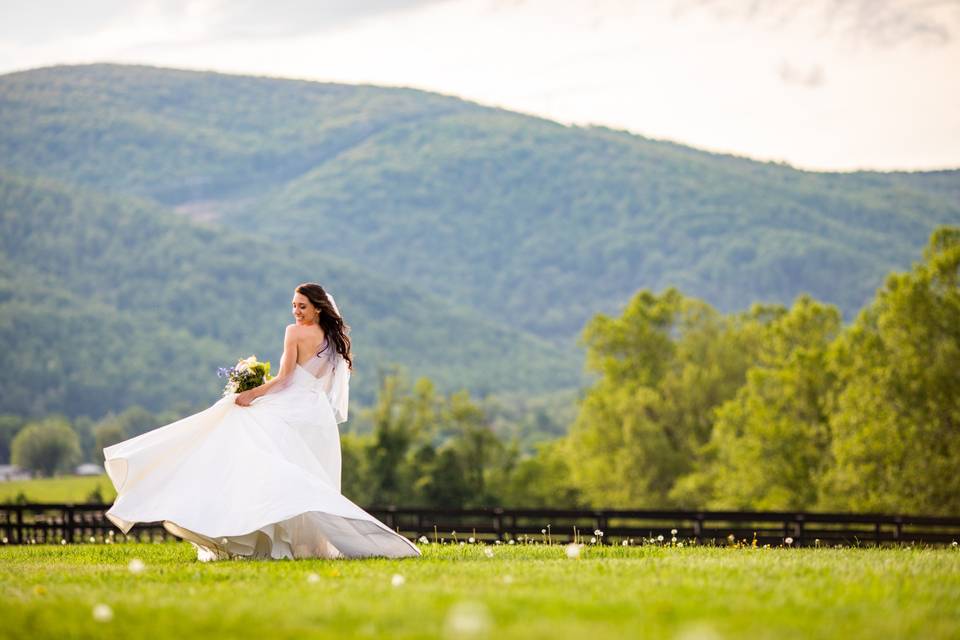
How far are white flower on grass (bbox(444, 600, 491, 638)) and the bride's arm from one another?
591cm

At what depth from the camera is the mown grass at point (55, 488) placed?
384 ft

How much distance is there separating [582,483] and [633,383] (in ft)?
20.0

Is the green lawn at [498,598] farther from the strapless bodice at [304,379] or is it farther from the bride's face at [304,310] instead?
the bride's face at [304,310]

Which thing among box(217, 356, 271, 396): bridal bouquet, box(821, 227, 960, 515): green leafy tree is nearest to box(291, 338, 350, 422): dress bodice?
box(217, 356, 271, 396): bridal bouquet

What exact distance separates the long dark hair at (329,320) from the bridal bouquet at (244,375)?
0.75 metres

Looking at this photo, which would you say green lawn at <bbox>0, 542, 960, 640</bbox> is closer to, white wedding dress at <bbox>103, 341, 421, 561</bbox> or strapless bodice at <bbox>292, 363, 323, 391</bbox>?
white wedding dress at <bbox>103, 341, 421, 561</bbox>

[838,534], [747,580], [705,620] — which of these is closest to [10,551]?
[747,580]

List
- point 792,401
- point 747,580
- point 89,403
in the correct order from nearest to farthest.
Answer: point 747,580
point 792,401
point 89,403

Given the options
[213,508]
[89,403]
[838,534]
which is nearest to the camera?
[213,508]

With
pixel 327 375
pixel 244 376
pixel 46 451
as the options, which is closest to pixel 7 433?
pixel 46 451

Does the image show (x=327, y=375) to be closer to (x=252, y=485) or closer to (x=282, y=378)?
(x=282, y=378)

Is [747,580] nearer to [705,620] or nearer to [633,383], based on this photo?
[705,620]

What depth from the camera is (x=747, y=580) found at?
368 inches

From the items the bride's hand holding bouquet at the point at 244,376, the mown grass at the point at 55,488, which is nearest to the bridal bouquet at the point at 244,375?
the bride's hand holding bouquet at the point at 244,376
